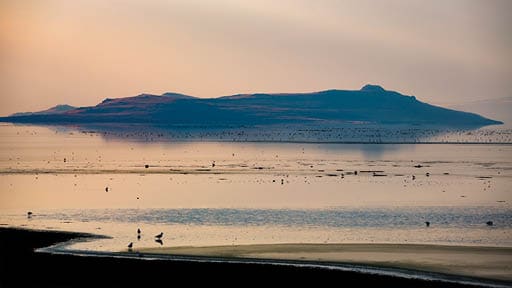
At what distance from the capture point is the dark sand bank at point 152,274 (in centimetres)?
2972

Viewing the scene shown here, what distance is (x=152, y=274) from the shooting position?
102 ft

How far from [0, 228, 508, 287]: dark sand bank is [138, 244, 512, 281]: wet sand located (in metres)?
2.32

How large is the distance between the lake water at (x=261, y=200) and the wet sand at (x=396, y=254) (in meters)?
1.79

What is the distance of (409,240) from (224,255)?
9062 millimetres

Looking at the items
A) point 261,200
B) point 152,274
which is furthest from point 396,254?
point 261,200

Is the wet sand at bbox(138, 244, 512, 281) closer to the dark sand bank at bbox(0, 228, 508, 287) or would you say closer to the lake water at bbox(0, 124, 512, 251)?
the lake water at bbox(0, 124, 512, 251)

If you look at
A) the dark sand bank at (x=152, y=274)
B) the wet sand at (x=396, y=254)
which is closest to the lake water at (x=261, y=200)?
the wet sand at (x=396, y=254)

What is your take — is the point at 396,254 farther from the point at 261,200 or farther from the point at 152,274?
the point at 261,200

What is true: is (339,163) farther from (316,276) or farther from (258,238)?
(316,276)

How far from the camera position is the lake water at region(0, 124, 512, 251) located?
41.7 metres

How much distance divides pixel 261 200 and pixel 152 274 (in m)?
25.7

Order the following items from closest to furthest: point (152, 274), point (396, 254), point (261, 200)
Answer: point (152, 274) → point (396, 254) → point (261, 200)

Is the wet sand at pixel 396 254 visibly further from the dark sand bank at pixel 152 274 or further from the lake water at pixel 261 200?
the dark sand bank at pixel 152 274

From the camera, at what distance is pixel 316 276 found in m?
30.6
